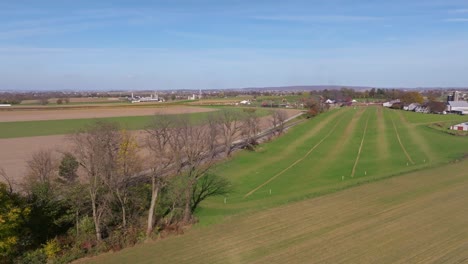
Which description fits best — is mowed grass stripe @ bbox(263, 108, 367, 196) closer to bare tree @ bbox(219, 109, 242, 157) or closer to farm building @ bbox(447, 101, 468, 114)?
bare tree @ bbox(219, 109, 242, 157)

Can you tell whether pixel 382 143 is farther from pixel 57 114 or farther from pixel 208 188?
pixel 57 114

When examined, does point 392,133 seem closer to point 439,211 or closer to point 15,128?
point 439,211

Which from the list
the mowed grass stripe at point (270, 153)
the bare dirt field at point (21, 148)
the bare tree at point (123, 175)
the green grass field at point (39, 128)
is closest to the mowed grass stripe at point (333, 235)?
the bare tree at point (123, 175)

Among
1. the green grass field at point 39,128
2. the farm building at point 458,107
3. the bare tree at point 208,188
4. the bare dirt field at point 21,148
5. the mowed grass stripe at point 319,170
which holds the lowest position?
the bare tree at point 208,188

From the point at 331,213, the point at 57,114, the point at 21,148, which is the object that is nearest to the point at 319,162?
the point at 331,213

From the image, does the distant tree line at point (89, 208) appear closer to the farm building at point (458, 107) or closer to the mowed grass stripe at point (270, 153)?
the mowed grass stripe at point (270, 153)

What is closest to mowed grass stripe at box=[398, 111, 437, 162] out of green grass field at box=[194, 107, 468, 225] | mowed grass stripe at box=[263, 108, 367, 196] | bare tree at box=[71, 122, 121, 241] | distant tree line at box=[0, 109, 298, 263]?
green grass field at box=[194, 107, 468, 225]
